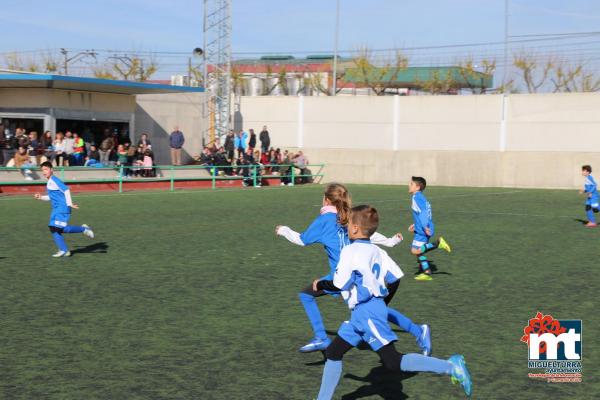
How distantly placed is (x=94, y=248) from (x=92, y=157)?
1801cm

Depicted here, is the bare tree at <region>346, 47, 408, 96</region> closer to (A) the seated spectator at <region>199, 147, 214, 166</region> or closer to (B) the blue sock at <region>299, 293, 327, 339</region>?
(A) the seated spectator at <region>199, 147, 214, 166</region>

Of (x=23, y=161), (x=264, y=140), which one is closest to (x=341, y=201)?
(x=23, y=161)

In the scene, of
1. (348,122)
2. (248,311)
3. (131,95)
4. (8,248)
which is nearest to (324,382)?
(248,311)

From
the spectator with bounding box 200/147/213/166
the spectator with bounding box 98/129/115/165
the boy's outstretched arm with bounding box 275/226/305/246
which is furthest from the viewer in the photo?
the spectator with bounding box 200/147/213/166

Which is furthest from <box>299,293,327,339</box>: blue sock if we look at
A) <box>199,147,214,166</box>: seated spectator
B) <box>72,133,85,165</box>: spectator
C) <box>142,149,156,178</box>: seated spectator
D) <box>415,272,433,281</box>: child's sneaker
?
<box>199,147,214,166</box>: seated spectator

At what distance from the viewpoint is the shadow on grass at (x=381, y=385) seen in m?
5.95

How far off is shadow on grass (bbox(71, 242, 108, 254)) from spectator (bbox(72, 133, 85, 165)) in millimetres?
17066

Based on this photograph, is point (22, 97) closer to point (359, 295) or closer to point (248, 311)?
point (248, 311)

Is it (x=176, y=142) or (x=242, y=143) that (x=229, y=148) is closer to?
(x=242, y=143)

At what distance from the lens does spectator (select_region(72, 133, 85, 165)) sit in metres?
30.8

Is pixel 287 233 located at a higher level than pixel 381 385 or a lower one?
higher

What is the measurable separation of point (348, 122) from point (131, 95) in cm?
1068

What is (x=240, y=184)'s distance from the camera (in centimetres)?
3378

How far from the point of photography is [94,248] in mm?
13969
